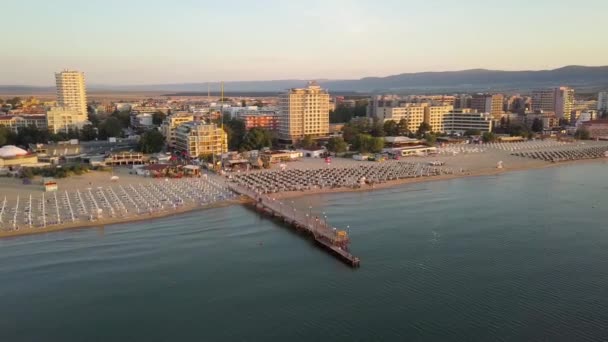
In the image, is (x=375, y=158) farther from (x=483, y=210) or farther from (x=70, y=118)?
(x=70, y=118)

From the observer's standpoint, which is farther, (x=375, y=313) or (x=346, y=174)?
(x=346, y=174)

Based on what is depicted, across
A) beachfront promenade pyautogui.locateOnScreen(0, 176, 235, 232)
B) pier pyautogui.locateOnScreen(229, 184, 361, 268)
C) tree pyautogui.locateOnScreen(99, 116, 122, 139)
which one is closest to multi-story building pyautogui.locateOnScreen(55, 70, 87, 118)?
tree pyautogui.locateOnScreen(99, 116, 122, 139)

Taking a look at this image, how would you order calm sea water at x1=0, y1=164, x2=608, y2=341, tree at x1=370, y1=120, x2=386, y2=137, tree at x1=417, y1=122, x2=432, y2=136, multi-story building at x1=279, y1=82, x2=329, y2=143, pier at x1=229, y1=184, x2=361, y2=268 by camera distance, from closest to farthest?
calm sea water at x1=0, y1=164, x2=608, y2=341 < pier at x1=229, y1=184, x2=361, y2=268 < multi-story building at x1=279, y1=82, x2=329, y2=143 < tree at x1=370, y1=120, x2=386, y2=137 < tree at x1=417, y1=122, x2=432, y2=136

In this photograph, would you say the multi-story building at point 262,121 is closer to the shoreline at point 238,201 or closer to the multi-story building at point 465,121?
the multi-story building at point 465,121

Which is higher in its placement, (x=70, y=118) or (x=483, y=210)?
(x=70, y=118)

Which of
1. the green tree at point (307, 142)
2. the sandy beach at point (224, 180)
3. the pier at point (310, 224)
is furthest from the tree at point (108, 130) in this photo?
the pier at point (310, 224)

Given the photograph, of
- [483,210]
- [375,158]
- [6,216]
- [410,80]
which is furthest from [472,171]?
[410,80]

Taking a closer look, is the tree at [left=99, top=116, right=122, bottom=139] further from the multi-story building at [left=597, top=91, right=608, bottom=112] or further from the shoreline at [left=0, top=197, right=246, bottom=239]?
the multi-story building at [left=597, top=91, right=608, bottom=112]
